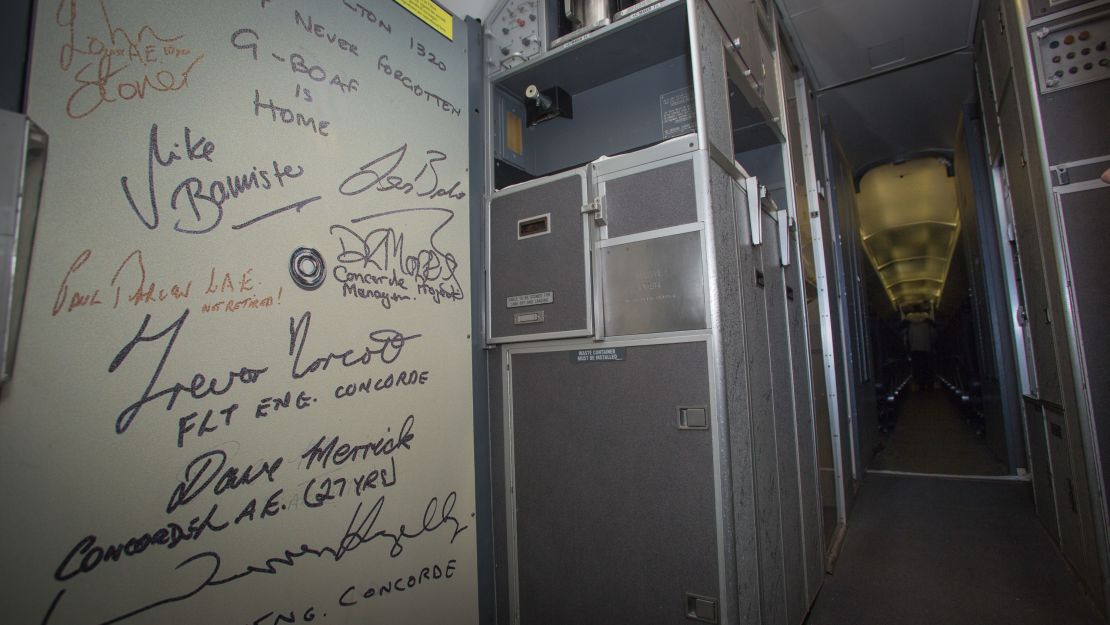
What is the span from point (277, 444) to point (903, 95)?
5.12 meters

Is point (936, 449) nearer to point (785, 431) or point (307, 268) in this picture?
point (785, 431)

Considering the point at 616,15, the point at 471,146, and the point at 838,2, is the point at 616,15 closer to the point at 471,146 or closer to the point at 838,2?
the point at 471,146

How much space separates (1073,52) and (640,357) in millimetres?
2164

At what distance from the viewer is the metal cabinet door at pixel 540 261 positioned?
5.41ft

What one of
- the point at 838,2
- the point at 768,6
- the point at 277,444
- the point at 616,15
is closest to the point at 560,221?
the point at 616,15

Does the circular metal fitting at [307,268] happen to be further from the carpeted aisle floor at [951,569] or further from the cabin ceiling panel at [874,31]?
the cabin ceiling panel at [874,31]

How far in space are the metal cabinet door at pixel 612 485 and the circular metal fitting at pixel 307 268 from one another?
0.73 meters

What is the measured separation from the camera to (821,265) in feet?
10.6

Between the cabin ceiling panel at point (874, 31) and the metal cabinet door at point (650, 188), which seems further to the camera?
the cabin ceiling panel at point (874, 31)

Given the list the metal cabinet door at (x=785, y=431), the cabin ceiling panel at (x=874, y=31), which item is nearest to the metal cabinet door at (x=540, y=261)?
the metal cabinet door at (x=785, y=431)

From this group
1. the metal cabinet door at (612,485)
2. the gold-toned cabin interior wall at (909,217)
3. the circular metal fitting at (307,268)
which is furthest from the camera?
the gold-toned cabin interior wall at (909,217)

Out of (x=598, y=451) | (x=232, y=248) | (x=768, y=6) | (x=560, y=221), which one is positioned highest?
(x=768, y=6)

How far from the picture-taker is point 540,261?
174cm

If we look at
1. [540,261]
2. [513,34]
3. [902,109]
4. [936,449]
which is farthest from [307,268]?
[936,449]
